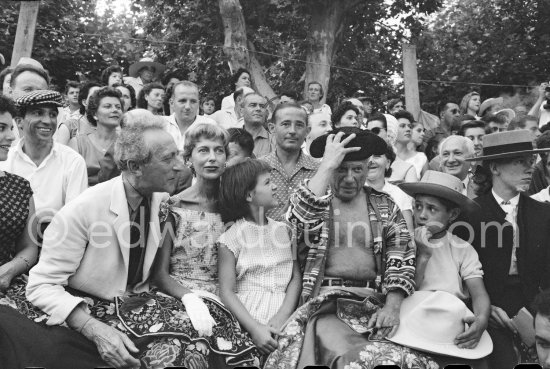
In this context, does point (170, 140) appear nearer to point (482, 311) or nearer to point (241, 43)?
point (482, 311)

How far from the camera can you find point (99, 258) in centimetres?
403

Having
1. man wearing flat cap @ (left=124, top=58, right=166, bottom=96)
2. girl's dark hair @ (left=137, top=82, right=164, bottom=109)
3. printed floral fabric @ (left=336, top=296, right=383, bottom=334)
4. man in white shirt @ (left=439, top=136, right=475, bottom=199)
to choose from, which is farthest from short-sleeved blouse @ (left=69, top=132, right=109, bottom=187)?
man wearing flat cap @ (left=124, top=58, right=166, bottom=96)

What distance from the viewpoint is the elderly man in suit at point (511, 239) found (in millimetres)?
4766

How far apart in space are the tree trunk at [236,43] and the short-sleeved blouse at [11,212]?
894 centimetres

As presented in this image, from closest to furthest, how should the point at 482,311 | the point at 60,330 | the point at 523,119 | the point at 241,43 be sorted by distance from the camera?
1. the point at 60,330
2. the point at 482,311
3. the point at 523,119
4. the point at 241,43

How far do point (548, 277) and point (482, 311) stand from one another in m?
0.60

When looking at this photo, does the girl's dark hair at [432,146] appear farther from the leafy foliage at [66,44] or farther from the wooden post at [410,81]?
the leafy foliage at [66,44]

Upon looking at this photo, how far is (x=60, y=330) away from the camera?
3.83 metres

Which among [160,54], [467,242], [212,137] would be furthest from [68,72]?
[467,242]

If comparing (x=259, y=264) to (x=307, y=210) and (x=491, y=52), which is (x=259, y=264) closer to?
(x=307, y=210)

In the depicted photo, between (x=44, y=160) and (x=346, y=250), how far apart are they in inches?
87.1

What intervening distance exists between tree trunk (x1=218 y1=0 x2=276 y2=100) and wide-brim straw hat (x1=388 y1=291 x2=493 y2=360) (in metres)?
9.11

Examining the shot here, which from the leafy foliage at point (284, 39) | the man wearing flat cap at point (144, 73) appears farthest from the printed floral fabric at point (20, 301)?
the leafy foliage at point (284, 39)

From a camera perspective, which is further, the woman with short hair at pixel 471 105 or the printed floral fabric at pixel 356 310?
the woman with short hair at pixel 471 105
